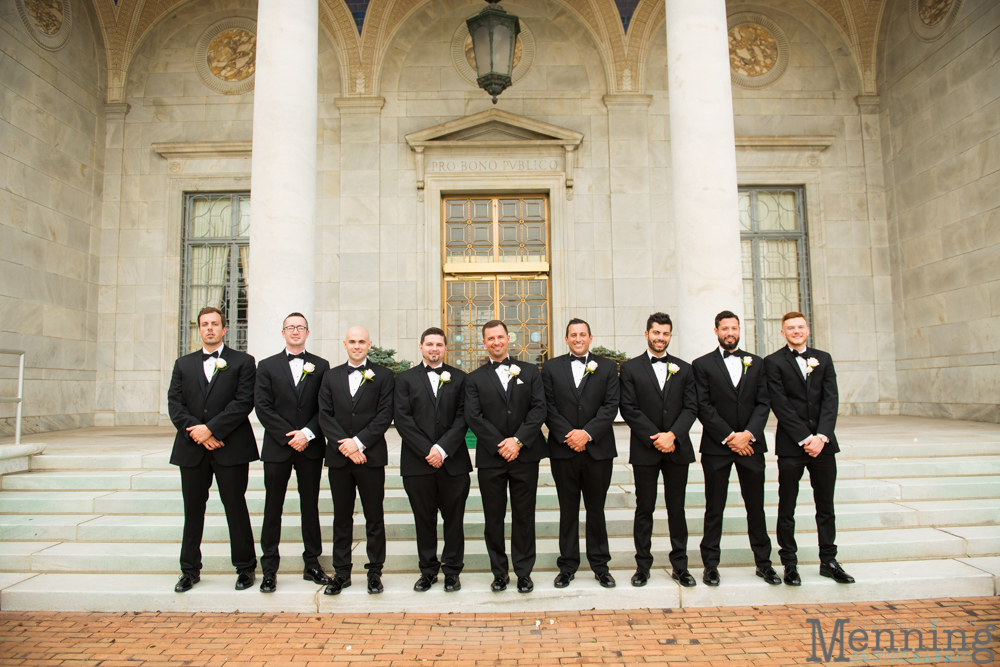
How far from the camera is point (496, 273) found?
12562 mm

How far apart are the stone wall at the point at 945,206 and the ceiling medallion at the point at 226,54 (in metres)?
12.5

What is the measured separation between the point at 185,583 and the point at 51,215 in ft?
29.8

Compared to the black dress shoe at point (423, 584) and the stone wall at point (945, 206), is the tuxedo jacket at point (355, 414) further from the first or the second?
the stone wall at point (945, 206)

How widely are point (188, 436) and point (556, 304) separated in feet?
26.3

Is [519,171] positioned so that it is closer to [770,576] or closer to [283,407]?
[283,407]

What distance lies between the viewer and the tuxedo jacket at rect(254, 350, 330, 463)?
521 cm

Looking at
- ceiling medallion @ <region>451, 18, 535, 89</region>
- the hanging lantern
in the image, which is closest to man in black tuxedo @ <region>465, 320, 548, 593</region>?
the hanging lantern

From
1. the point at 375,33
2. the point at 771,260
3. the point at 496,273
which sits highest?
the point at 375,33

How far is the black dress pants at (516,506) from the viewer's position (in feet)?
16.9

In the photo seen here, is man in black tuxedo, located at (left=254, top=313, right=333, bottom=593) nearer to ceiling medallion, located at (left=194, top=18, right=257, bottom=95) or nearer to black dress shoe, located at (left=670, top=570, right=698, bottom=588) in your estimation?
black dress shoe, located at (left=670, top=570, right=698, bottom=588)

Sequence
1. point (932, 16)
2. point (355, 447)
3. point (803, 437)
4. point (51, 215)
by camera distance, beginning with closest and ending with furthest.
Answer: point (355, 447) → point (803, 437) → point (51, 215) → point (932, 16)

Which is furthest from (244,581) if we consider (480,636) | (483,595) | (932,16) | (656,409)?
(932,16)

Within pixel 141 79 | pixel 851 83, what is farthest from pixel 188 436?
pixel 851 83

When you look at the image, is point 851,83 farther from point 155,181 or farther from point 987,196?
point 155,181
